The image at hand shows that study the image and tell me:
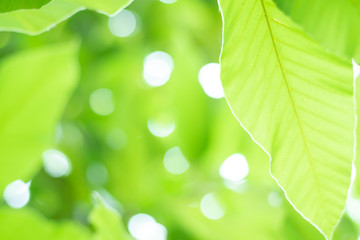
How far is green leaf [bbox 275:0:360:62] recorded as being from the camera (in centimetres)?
34

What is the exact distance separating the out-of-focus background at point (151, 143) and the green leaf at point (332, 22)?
48 cm

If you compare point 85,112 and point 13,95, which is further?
point 85,112

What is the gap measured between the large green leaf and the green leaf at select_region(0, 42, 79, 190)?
34cm

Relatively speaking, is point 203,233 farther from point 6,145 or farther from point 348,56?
point 348,56

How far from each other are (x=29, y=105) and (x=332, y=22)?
0.41m

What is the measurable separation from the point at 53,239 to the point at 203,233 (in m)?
0.29

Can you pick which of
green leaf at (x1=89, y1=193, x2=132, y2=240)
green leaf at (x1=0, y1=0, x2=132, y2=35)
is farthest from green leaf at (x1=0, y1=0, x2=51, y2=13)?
green leaf at (x1=89, y1=193, x2=132, y2=240)

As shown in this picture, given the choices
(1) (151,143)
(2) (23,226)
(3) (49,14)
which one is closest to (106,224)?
(2) (23,226)

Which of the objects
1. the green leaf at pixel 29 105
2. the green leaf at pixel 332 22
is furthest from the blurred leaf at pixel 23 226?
the green leaf at pixel 332 22

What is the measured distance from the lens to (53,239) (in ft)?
2.01

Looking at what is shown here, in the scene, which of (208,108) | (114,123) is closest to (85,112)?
(114,123)

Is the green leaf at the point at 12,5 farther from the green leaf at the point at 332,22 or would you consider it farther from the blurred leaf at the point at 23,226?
the blurred leaf at the point at 23,226

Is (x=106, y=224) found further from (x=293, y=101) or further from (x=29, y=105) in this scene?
(x=293, y=101)

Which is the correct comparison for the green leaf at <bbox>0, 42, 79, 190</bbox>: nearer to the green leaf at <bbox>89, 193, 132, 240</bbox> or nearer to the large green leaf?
the green leaf at <bbox>89, 193, 132, 240</bbox>
